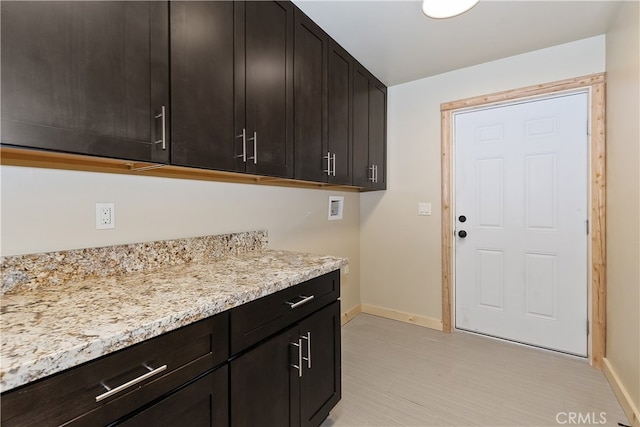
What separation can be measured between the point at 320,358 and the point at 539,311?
2011mm

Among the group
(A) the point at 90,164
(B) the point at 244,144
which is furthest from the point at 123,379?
(B) the point at 244,144

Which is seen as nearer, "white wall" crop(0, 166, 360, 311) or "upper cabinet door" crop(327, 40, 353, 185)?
"white wall" crop(0, 166, 360, 311)

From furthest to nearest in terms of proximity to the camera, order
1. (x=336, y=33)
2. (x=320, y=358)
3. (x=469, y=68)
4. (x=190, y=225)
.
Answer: (x=469, y=68) → (x=336, y=33) → (x=190, y=225) → (x=320, y=358)

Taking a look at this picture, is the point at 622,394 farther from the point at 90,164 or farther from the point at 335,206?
the point at 90,164

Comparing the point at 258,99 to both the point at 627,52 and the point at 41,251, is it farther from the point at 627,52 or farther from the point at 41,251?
the point at 627,52

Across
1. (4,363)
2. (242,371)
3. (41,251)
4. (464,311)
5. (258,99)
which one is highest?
(258,99)

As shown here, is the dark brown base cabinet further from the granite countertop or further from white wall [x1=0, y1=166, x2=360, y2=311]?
white wall [x1=0, y1=166, x2=360, y2=311]

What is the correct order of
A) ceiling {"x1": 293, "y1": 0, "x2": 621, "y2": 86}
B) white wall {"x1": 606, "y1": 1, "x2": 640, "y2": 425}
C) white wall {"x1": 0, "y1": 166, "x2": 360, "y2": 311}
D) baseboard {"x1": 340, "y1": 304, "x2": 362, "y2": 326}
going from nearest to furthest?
white wall {"x1": 0, "y1": 166, "x2": 360, "y2": 311} < white wall {"x1": 606, "y1": 1, "x2": 640, "y2": 425} < ceiling {"x1": 293, "y1": 0, "x2": 621, "y2": 86} < baseboard {"x1": 340, "y1": 304, "x2": 362, "y2": 326}

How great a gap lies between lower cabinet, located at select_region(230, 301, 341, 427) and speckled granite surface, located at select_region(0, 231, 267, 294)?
679mm

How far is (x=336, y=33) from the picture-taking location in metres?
2.11

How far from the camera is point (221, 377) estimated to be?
3.36 feet

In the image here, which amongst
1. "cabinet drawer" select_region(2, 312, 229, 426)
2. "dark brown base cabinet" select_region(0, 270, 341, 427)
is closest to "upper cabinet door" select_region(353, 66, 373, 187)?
"dark brown base cabinet" select_region(0, 270, 341, 427)

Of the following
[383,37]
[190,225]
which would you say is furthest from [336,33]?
[190,225]

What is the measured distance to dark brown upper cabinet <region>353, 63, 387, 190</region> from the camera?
2.50 m
